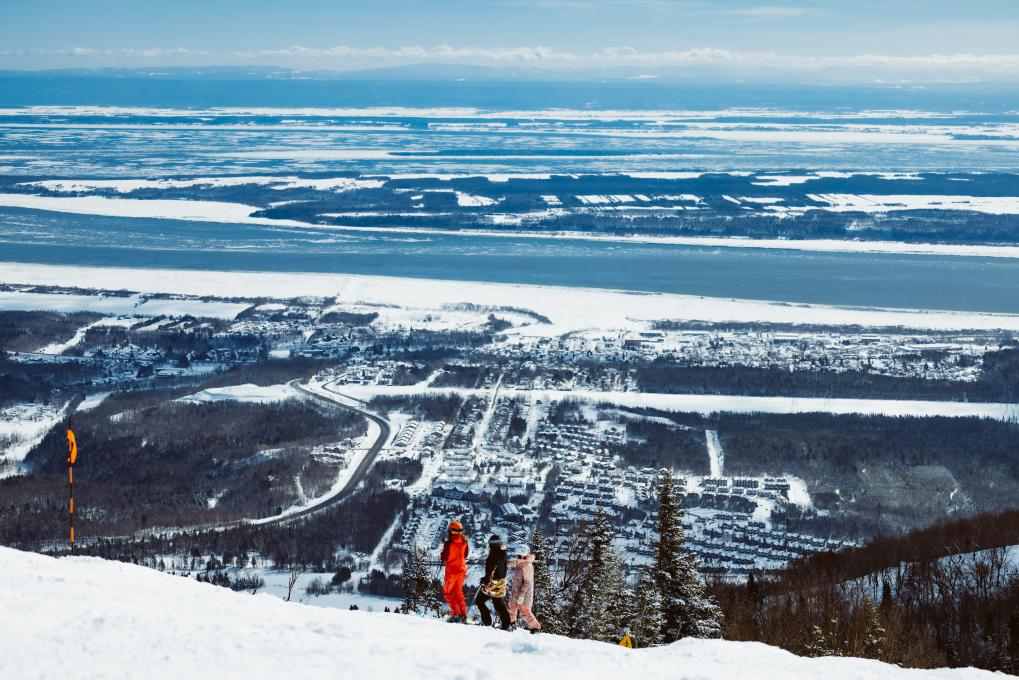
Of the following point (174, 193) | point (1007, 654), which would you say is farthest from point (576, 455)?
point (174, 193)

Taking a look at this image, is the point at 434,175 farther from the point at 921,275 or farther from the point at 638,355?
the point at 638,355

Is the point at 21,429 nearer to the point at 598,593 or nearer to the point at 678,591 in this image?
the point at 598,593

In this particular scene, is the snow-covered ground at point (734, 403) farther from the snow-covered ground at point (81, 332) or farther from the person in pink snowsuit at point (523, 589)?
the person in pink snowsuit at point (523, 589)

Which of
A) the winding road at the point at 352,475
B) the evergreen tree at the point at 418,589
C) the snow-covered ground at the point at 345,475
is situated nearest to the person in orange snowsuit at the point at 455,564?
the evergreen tree at the point at 418,589

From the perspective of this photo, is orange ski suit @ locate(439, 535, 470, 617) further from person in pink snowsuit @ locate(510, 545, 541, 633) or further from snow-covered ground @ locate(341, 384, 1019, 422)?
snow-covered ground @ locate(341, 384, 1019, 422)

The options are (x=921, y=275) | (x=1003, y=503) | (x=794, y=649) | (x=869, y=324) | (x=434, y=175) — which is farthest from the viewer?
(x=434, y=175)

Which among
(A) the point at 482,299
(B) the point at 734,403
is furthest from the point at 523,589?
(A) the point at 482,299
